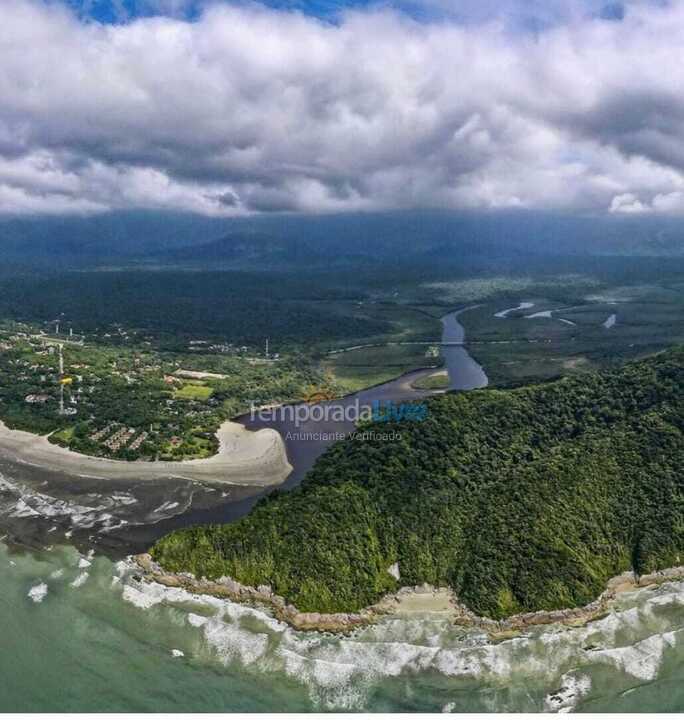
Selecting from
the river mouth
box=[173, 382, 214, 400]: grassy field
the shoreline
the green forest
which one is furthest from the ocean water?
box=[173, 382, 214, 400]: grassy field

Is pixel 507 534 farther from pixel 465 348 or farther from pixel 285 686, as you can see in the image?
pixel 465 348

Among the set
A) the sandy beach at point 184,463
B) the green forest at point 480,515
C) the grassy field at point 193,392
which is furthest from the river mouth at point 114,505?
the grassy field at point 193,392

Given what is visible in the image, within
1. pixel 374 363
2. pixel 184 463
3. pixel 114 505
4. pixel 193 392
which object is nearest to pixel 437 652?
pixel 114 505

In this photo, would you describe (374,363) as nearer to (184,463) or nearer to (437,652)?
(184,463)

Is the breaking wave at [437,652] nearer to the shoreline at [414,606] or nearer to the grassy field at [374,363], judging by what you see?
the shoreline at [414,606]

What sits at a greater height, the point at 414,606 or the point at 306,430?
the point at 306,430

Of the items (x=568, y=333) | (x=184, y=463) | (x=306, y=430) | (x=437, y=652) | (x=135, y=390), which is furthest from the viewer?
(x=568, y=333)

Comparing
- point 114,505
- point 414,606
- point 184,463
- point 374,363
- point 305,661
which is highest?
point 374,363
